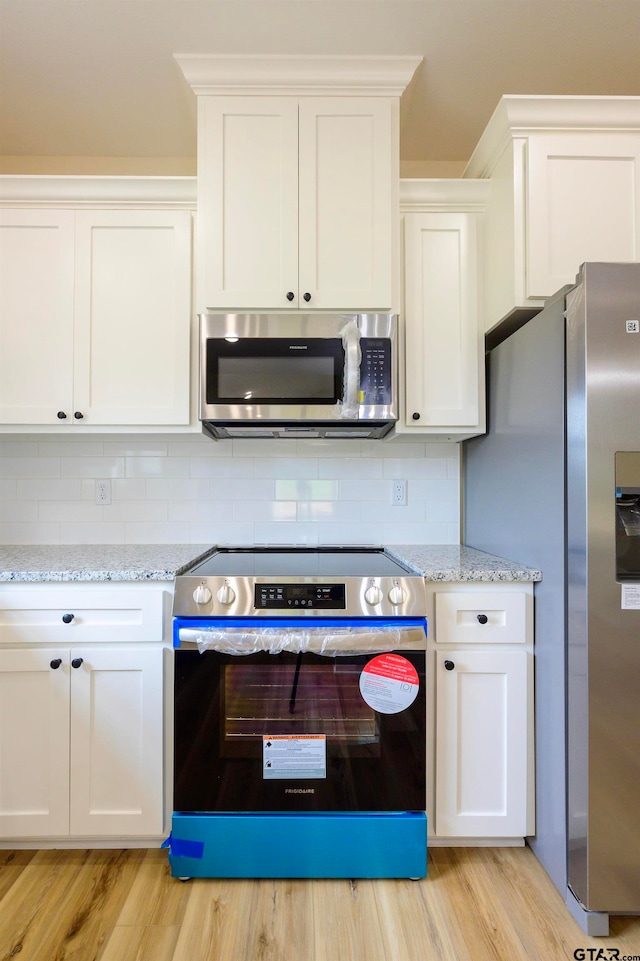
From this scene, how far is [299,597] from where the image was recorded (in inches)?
60.3

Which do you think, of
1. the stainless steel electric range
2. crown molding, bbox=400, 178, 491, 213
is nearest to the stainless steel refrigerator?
the stainless steel electric range

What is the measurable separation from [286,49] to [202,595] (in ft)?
6.12

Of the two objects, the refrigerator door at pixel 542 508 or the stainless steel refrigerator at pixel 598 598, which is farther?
the refrigerator door at pixel 542 508

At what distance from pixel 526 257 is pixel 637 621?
121cm

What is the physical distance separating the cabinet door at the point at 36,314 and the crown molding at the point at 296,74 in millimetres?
707

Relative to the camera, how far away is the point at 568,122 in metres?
1.73

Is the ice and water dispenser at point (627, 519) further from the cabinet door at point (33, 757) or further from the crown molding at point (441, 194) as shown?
the cabinet door at point (33, 757)

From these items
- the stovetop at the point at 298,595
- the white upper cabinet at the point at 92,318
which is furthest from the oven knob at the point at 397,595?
the white upper cabinet at the point at 92,318

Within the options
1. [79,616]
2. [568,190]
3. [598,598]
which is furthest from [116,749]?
[568,190]

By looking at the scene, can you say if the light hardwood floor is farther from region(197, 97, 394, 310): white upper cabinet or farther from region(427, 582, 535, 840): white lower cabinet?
region(197, 97, 394, 310): white upper cabinet

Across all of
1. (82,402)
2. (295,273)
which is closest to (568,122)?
(295,273)

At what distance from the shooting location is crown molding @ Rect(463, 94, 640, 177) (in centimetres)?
171

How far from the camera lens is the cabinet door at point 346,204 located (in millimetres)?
1818

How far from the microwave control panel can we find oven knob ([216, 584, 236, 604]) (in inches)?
31.2
